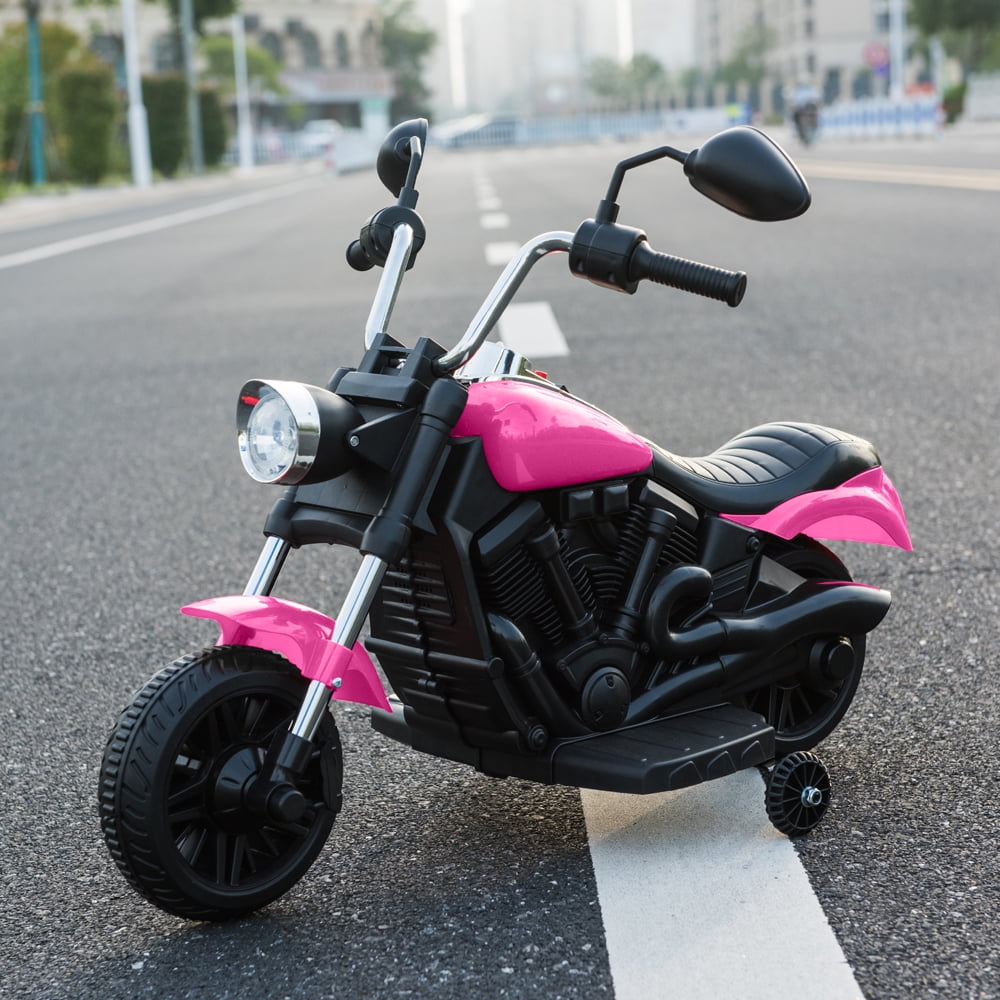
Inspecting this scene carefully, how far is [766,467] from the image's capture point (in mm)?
2793

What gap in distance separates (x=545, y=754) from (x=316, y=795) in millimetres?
378

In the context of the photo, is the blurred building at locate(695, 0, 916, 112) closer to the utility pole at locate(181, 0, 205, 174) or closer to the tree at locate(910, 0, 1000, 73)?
the tree at locate(910, 0, 1000, 73)

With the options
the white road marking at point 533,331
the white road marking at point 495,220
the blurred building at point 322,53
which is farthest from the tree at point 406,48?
the white road marking at point 533,331

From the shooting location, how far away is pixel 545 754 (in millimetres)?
2469

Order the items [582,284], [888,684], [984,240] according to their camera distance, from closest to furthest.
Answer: [888,684] → [582,284] → [984,240]

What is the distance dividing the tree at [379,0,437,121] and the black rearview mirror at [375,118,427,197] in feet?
501

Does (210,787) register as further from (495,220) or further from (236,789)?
(495,220)

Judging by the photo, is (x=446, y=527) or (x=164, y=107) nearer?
(x=446, y=527)

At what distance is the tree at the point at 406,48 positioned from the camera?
504 feet

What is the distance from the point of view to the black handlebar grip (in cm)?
224

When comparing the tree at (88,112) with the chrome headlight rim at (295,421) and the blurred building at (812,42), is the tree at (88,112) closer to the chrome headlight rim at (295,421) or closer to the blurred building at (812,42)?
the chrome headlight rim at (295,421)

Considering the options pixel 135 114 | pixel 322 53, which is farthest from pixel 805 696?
pixel 322 53

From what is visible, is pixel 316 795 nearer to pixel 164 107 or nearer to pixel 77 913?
pixel 77 913

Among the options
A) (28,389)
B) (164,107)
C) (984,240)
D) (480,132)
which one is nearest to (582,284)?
(984,240)
